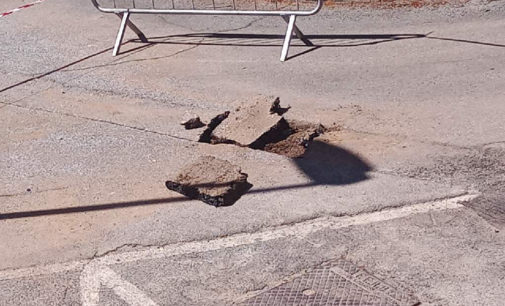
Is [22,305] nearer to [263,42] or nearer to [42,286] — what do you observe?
[42,286]

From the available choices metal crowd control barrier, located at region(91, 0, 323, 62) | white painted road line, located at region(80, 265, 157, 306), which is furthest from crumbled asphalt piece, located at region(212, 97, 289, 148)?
white painted road line, located at region(80, 265, 157, 306)

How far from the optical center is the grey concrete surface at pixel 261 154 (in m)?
5.67

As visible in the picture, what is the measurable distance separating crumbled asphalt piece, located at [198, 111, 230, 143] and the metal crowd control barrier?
6.75 ft

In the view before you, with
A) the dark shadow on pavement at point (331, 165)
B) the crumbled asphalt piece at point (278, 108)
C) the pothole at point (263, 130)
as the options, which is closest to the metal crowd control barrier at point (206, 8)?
the crumbled asphalt piece at point (278, 108)

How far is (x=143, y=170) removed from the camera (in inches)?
292

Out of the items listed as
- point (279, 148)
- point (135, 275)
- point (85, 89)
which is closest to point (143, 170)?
point (279, 148)

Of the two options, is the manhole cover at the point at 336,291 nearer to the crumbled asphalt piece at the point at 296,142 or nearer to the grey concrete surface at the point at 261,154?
the grey concrete surface at the point at 261,154

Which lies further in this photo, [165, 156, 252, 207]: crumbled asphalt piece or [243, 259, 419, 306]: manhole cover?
[165, 156, 252, 207]: crumbled asphalt piece

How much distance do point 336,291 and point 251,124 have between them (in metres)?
2.93

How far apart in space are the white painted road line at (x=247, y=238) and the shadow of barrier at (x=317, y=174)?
2.17ft

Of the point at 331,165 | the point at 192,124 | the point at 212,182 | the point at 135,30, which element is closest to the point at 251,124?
A: the point at 192,124

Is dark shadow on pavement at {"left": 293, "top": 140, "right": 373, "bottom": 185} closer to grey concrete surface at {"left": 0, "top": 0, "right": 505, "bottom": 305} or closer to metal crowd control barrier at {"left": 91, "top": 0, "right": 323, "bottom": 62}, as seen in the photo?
grey concrete surface at {"left": 0, "top": 0, "right": 505, "bottom": 305}

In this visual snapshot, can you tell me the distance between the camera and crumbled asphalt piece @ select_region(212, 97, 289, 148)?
304 inches

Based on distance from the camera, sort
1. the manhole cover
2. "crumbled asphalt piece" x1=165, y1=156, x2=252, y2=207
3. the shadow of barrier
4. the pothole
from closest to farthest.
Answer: the manhole cover → "crumbled asphalt piece" x1=165, y1=156, x2=252, y2=207 → the shadow of barrier → the pothole
